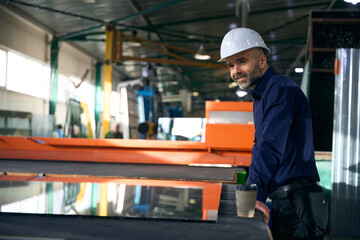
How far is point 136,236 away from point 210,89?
71.5 feet

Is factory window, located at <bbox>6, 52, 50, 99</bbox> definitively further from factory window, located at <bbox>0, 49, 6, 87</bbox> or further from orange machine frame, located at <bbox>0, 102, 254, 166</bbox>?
orange machine frame, located at <bbox>0, 102, 254, 166</bbox>

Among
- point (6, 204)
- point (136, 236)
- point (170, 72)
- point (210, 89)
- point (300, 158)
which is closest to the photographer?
point (136, 236)

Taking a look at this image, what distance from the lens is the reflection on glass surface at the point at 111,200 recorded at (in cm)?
128

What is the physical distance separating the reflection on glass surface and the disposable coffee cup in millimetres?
101

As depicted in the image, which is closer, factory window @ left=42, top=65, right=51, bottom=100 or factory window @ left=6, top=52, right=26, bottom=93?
factory window @ left=6, top=52, right=26, bottom=93

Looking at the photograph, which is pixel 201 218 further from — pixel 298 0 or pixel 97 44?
pixel 97 44

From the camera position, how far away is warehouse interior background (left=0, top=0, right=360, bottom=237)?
5.00m

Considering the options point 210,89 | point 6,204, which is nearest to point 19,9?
point 6,204

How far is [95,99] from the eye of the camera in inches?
603

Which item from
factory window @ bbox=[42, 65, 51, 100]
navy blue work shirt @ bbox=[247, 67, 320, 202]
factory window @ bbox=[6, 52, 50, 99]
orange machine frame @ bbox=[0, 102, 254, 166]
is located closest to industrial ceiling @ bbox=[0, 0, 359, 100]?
factory window @ bbox=[42, 65, 51, 100]

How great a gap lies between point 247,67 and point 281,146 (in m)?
0.45

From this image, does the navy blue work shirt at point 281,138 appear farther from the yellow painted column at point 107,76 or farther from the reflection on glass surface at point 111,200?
the yellow painted column at point 107,76

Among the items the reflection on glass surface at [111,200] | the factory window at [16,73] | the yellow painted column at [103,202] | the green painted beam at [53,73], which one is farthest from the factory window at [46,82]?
the yellow painted column at [103,202]

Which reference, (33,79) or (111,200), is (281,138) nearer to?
(111,200)
